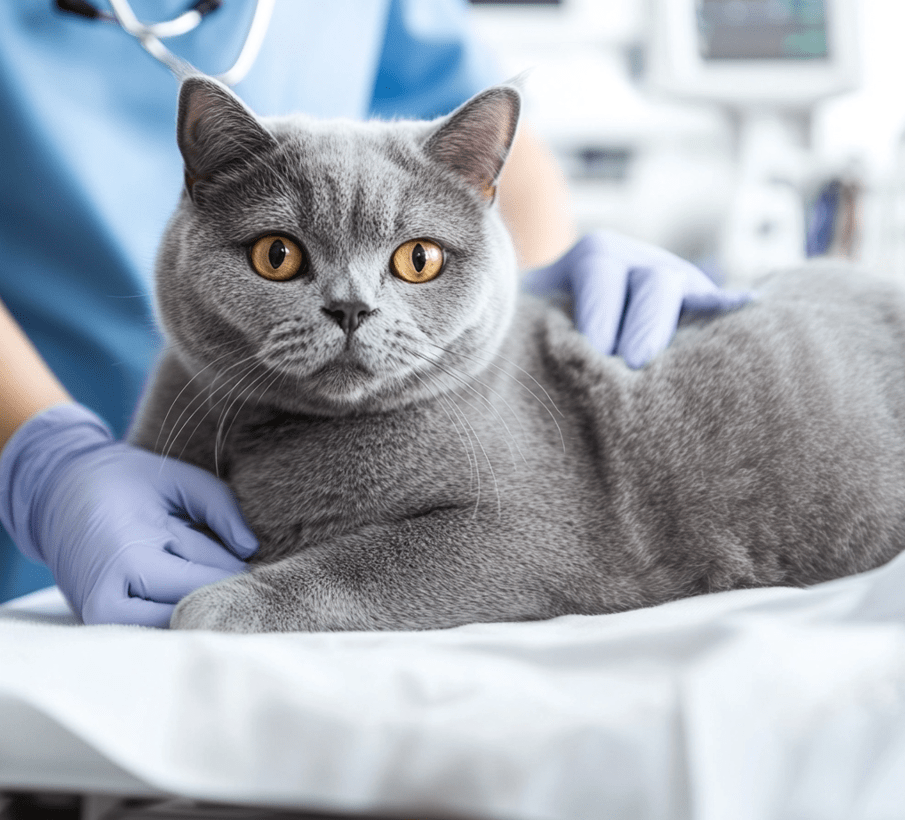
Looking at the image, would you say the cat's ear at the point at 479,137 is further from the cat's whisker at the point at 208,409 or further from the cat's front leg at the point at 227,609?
the cat's front leg at the point at 227,609

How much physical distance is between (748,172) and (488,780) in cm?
248

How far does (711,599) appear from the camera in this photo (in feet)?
2.21

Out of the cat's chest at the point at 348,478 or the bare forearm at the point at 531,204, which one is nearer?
the cat's chest at the point at 348,478

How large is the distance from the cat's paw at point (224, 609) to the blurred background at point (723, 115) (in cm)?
194

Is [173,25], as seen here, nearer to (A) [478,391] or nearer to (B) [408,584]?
(A) [478,391]

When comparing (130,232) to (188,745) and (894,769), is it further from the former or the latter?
(894,769)

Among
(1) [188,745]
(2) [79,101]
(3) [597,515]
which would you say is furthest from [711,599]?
(2) [79,101]

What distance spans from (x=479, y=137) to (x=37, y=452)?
59cm

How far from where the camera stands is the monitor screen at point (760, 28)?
2402mm

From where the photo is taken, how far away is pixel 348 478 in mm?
733

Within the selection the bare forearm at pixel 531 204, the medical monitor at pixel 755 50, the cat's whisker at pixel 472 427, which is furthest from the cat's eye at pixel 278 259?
the medical monitor at pixel 755 50

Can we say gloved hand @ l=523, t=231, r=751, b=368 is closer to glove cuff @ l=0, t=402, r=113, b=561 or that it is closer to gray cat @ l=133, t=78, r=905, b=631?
gray cat @ l=133, t=78, r=905, b=631

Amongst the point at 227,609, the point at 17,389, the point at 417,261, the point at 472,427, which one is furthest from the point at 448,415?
the point at 17,389

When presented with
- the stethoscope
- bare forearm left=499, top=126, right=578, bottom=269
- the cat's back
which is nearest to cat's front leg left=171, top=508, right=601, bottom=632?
the cat's back
